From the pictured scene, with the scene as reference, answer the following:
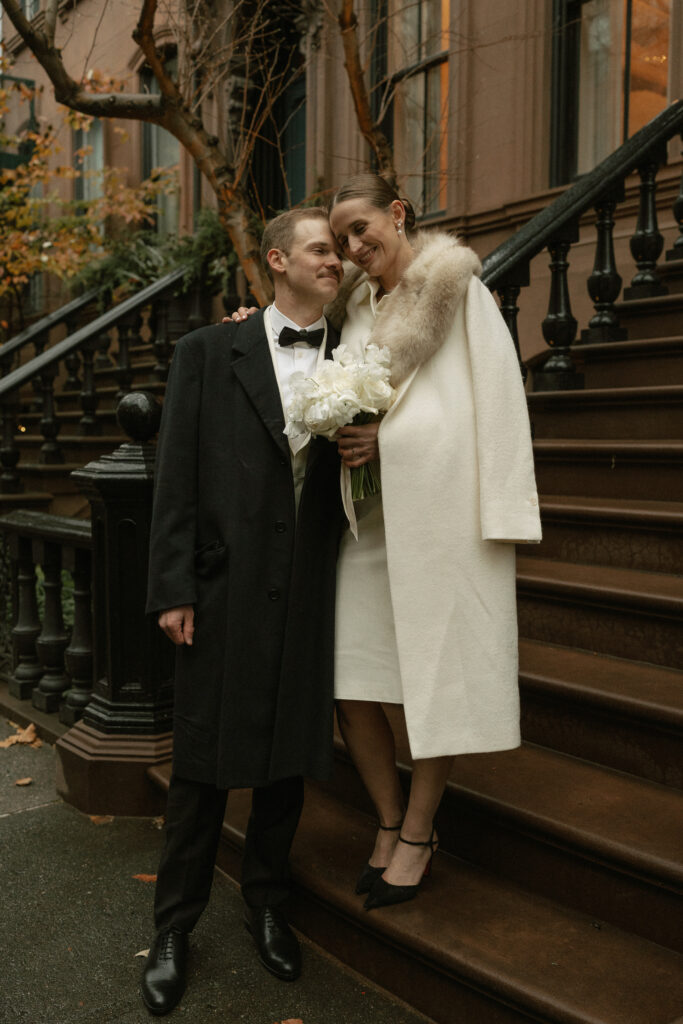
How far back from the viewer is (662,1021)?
2213 mm


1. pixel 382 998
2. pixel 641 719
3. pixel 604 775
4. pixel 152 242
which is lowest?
pixel 382 998

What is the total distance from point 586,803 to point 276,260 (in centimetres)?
190

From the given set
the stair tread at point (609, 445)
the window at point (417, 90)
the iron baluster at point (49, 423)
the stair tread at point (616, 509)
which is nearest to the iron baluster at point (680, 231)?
the stair tread at point (609, 445)

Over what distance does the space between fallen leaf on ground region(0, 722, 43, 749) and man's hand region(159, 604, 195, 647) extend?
2.47m

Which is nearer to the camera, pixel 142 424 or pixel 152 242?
pixel 142 424

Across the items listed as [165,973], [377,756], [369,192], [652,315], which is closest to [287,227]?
[369,192]

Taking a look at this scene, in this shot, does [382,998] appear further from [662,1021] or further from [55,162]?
[55,162]

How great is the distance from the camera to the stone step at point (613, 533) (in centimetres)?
397

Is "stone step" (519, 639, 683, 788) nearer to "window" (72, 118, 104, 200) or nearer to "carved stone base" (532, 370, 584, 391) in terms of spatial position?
"carved stone base" (532, 370, 584, 391)

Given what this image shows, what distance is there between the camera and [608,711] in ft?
10.5

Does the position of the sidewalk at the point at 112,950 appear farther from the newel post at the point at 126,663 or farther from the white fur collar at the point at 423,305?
the white fur collar at the point at 423,305

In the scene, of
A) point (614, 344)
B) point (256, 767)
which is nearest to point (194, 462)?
point (256, 767)

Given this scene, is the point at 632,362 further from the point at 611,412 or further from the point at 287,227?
the point at 287,227

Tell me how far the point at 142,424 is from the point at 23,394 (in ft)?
32.1
